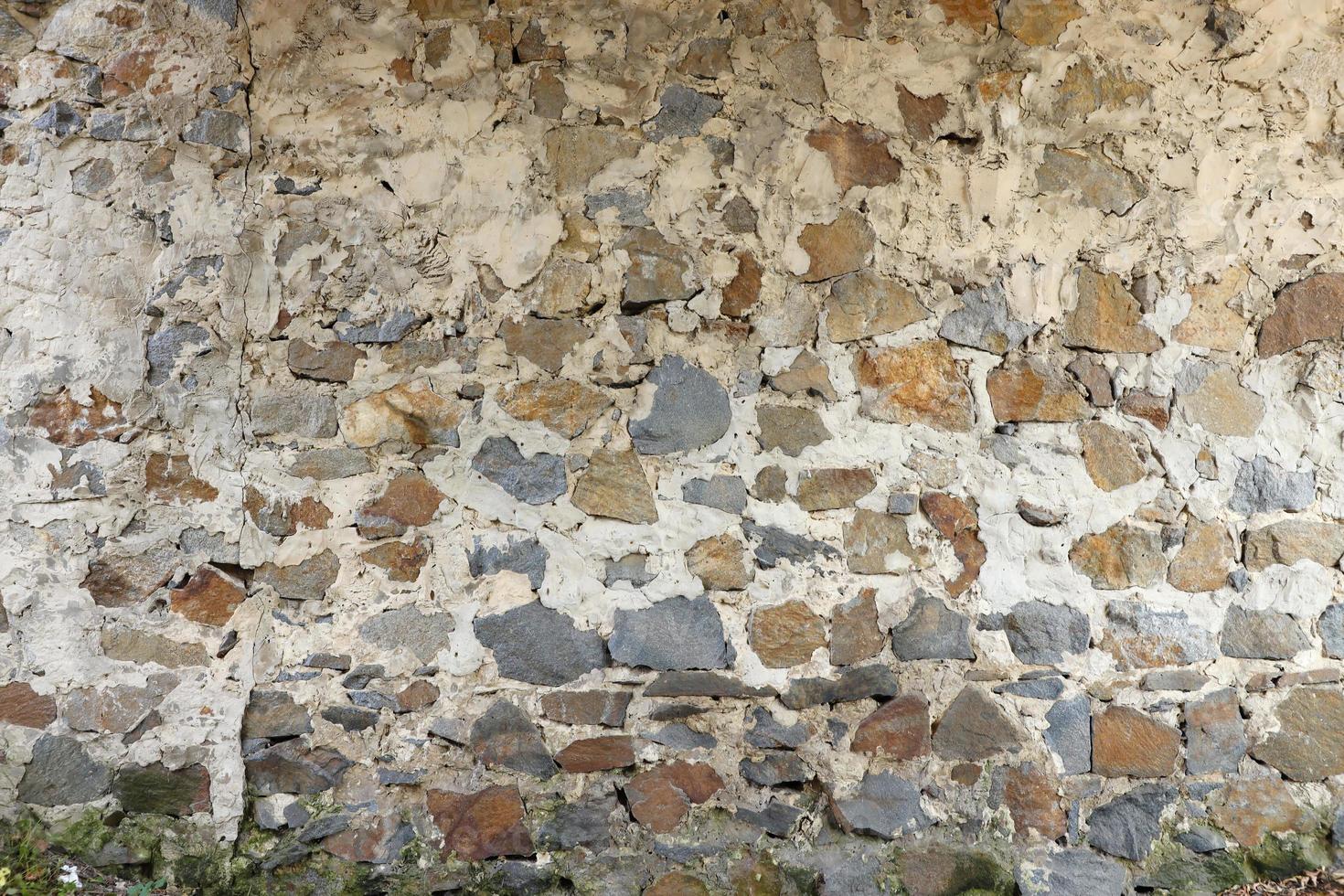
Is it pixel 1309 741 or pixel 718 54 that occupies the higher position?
pixel 718 54

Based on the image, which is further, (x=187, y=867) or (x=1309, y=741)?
(x=1309, y=741)

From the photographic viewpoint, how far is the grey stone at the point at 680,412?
2.17 meters

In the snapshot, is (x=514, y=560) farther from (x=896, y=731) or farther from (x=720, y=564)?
(x=896, y=731)

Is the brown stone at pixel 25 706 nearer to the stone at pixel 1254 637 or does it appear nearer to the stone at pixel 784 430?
the stone at pixel 784 430

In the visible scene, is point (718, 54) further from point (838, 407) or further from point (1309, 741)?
point (1309, 741)

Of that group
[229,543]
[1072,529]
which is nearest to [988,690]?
[1072,529]

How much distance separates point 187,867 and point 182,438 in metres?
0.91

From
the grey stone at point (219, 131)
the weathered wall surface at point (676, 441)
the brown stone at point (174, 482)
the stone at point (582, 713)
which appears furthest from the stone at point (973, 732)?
the grey stone at point (219, 131)

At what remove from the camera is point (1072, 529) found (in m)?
2.22

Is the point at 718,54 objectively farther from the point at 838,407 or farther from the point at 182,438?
the point at 182,438

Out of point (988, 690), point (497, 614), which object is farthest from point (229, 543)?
point (988, 690)

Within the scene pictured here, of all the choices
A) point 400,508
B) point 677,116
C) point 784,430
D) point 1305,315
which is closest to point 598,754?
point 400,508

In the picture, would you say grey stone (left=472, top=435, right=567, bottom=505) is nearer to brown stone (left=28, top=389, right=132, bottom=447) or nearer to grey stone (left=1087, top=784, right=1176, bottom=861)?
brown stone (left=28, top=389, right=132, bottom=447)

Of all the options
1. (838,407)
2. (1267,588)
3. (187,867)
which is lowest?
(187,867)
